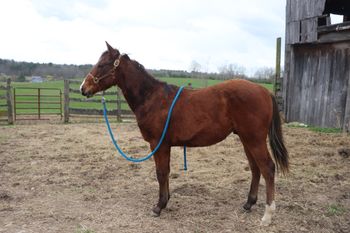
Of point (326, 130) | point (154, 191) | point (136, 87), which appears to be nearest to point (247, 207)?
point (154, 191)

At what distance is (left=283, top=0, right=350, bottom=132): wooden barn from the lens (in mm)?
9539

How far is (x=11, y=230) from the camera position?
3.30 meters

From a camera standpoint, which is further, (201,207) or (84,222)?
(201,207)

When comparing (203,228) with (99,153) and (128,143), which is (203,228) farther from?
(128,143)

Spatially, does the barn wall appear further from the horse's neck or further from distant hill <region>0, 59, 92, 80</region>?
distant hill <region>0, 59, 92, 80</region>

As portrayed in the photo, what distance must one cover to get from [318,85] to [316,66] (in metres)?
0.69

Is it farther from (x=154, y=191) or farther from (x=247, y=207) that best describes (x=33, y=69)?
(x=247, y=207)

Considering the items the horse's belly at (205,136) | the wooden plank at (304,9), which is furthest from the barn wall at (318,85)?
the horse's belly at (205,136)

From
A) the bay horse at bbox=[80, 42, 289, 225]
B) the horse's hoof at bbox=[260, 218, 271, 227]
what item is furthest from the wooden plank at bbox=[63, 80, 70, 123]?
the horse's hoof at bbox=[260, 218, 271, 227]

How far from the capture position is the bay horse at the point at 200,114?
3.56 m

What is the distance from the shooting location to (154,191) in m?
4.64

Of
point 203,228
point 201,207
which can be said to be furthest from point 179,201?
point 203,228

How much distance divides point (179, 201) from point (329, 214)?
195 cm

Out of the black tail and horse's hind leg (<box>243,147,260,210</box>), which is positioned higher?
the black tail
